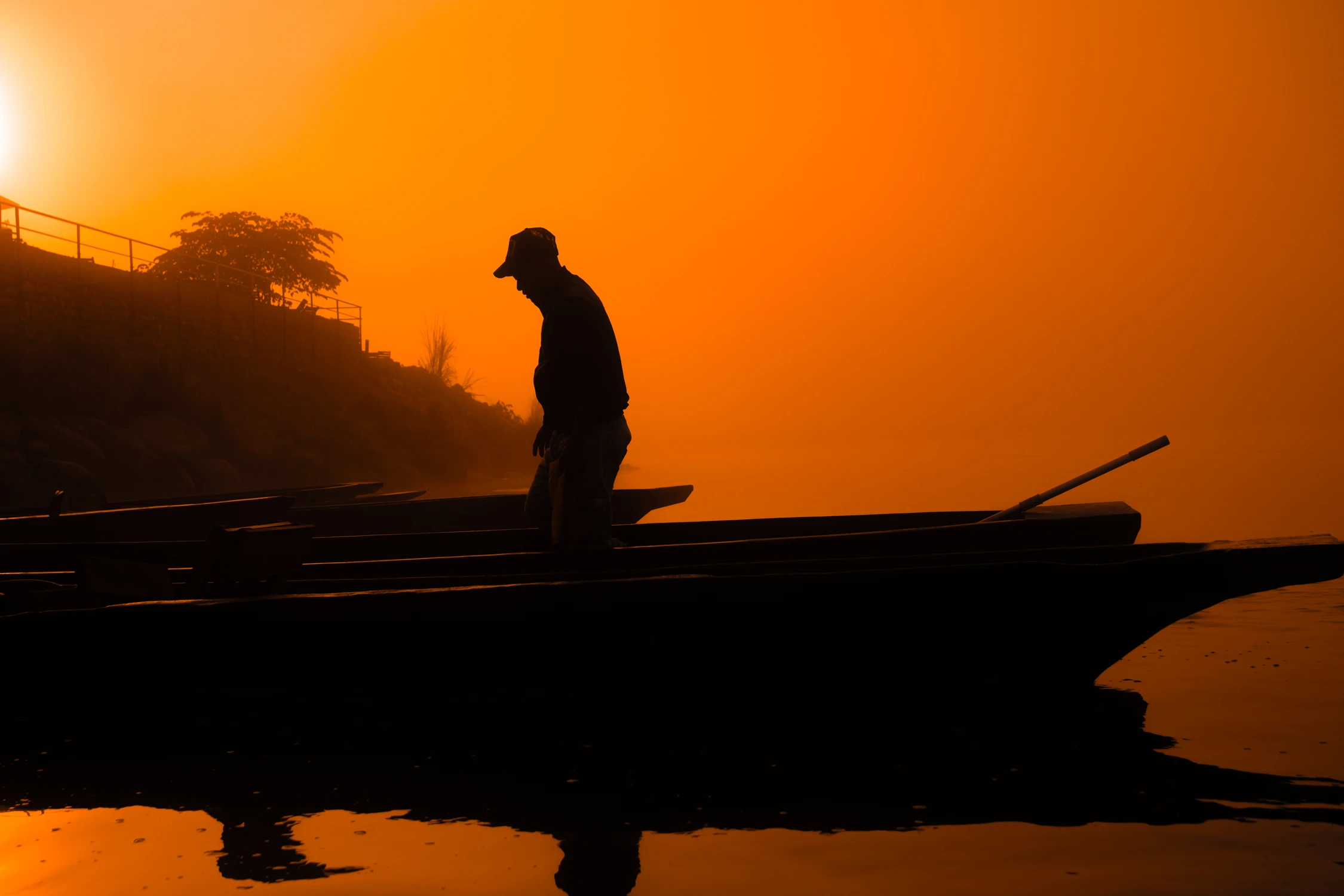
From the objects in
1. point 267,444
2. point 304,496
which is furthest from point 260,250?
point 304,496

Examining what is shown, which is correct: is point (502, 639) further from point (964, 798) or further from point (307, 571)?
point (307, 571)

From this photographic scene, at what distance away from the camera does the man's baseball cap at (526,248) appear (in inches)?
174

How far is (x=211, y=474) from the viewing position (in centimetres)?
2094

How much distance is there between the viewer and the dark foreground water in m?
2.35

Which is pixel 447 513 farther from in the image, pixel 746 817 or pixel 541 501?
pixel 746 817

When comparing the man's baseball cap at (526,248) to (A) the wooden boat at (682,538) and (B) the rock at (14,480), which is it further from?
(B) the rock at (14,480)

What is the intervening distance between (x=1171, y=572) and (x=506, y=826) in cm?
263

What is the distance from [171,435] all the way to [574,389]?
20612 millimetres

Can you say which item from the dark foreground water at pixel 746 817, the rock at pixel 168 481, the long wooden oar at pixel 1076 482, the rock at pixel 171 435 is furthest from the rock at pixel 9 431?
the long wooden oar at pixel 1076 482

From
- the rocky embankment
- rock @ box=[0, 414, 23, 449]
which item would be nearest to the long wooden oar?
the rocky embankment

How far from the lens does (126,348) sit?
22594 millimetres

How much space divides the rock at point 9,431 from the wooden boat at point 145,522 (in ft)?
37.7

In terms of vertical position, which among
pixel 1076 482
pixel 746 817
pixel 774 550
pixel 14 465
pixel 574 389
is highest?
pixel 14 465

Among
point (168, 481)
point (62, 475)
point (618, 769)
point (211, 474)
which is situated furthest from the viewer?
point (211, 474)
